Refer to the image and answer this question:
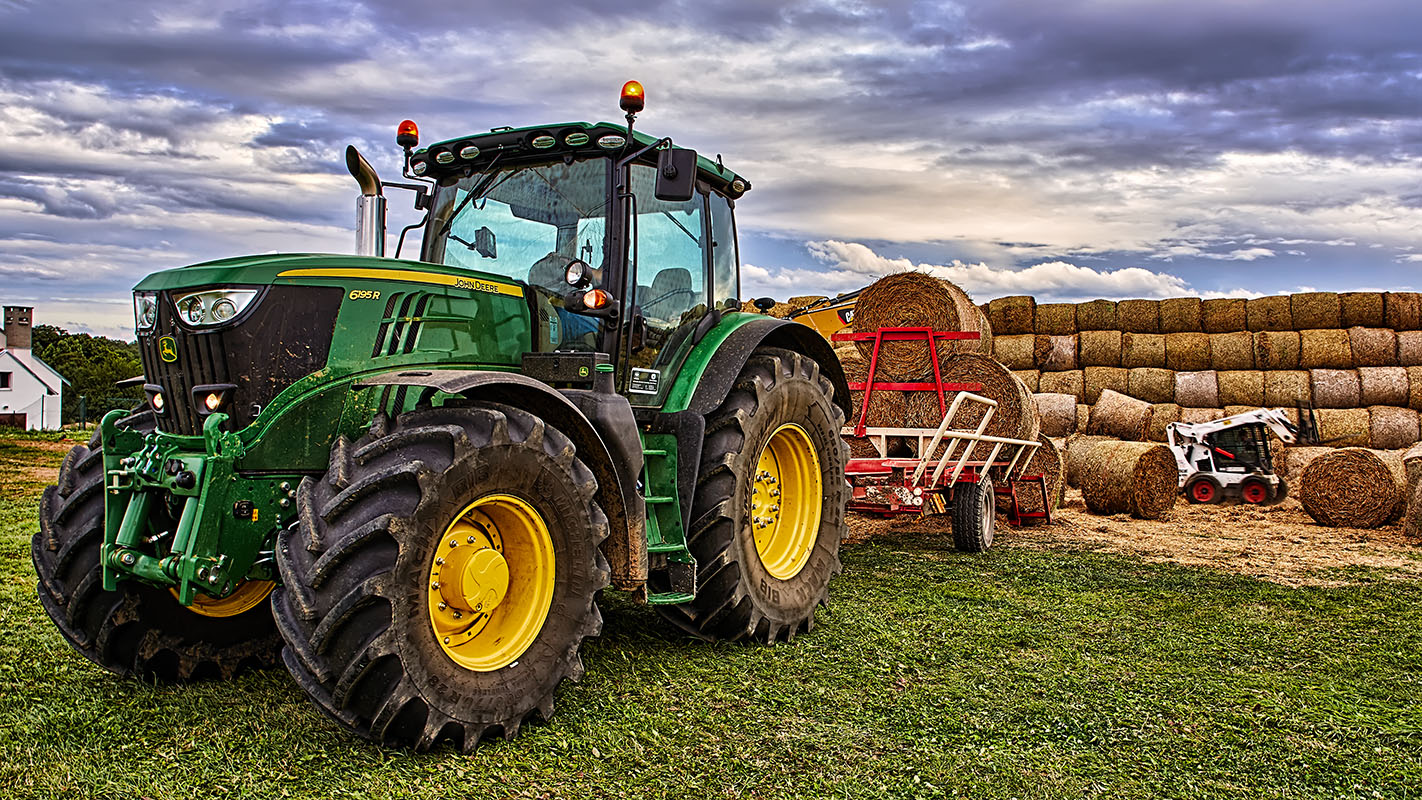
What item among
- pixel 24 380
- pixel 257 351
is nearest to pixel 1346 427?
pixel 257 351

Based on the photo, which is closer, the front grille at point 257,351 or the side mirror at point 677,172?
the front grille at point 257,351

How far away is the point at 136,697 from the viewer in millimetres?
4109

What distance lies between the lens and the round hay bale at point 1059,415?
1359 centimetres

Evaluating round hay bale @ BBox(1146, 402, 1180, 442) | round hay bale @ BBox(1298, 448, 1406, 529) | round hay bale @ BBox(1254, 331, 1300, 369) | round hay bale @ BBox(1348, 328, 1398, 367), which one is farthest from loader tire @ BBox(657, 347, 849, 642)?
round hay bale @ BBox(1348, 328, 1398, 367)

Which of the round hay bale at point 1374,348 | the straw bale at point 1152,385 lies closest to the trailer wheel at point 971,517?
the straw bale at point 1152,385

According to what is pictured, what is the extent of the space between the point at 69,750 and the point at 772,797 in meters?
2.25

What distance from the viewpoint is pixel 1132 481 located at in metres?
10.9

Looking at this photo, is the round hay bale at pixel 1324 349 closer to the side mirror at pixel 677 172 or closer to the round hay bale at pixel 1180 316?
the round hay bale at pixel 1180 316

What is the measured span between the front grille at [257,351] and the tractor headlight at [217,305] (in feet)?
0.12

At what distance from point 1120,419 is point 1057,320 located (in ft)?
6.65

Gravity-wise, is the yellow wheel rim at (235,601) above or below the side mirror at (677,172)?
below

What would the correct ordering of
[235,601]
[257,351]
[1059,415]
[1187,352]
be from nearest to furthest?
1. [257,351]
2. [235,601]
3. [1059,415]
4. [1187,352]

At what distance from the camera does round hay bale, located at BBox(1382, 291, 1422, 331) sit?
13516 mm

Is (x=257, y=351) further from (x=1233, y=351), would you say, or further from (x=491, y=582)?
(x=1233, y=351)
